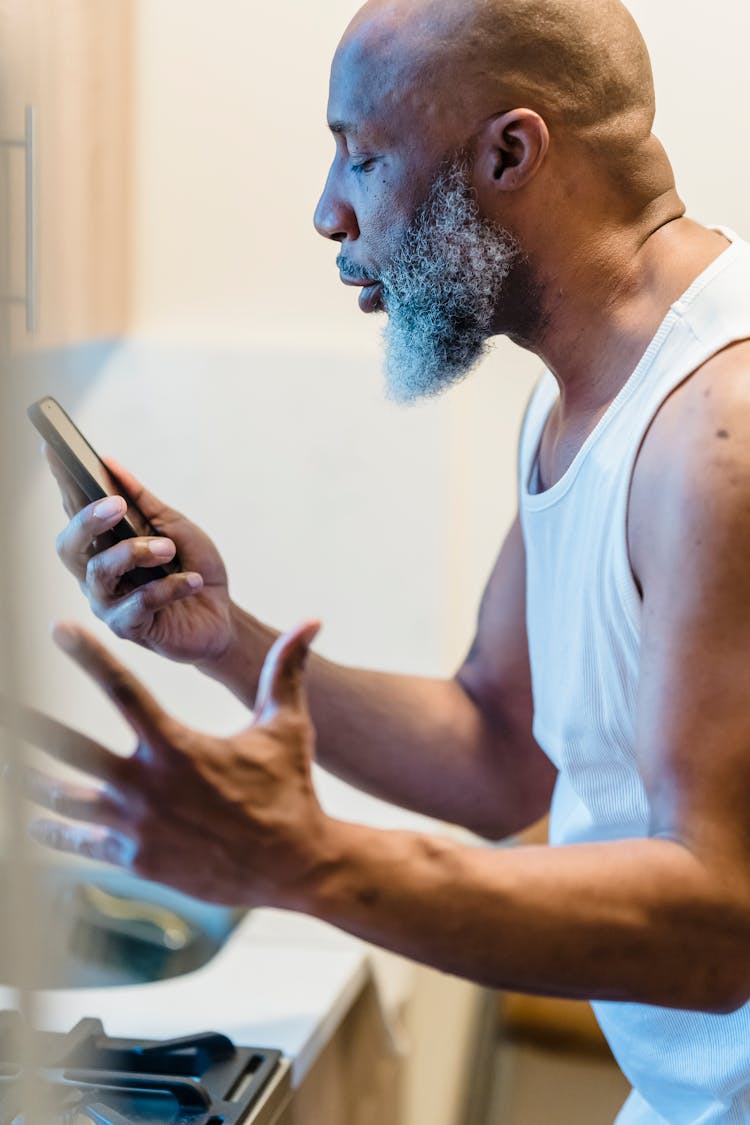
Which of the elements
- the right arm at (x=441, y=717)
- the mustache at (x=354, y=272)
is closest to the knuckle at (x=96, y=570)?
the right arm at (x=441, y=717)

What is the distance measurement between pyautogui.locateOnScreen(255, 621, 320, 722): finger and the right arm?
0.35m

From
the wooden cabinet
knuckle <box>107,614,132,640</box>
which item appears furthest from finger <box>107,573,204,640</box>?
the wooden cabinet

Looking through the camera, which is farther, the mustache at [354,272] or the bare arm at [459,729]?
the bare arm at [459,729]

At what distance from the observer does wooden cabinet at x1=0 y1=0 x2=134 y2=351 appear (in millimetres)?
402

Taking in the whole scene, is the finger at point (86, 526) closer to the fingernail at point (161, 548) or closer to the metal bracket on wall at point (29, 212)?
the fingernail at point (161, 548)

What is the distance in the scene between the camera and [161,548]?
0.78m

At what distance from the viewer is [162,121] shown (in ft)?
3.72

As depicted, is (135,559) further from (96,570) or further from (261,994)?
(261,994)

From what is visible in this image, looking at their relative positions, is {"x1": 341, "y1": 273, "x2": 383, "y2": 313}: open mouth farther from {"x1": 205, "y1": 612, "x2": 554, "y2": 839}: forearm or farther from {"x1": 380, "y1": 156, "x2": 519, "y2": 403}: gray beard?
{"x1": 205, "y1": 612, "x2": 554, "y2": 839}: forearm

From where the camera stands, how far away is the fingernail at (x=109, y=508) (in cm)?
75

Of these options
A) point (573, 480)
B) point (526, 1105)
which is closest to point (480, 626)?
point (573, 480)

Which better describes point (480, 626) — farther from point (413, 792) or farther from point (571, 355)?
point (571, 355)

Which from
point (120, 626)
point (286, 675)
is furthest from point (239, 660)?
point (286, 675)

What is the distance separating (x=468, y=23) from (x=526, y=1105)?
1.26m
